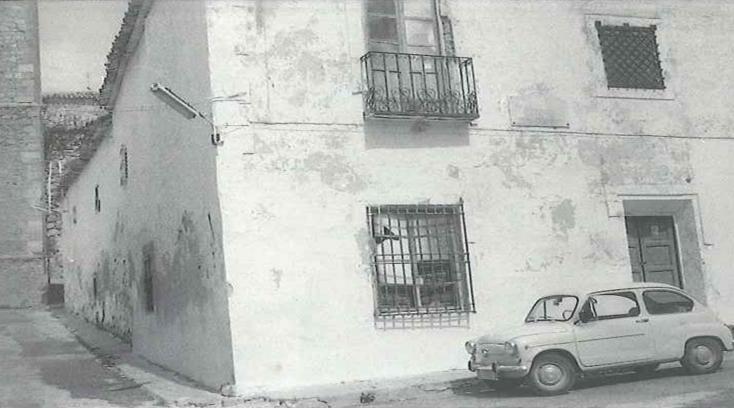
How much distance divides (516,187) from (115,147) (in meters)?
9.03

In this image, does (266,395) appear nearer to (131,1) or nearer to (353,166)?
(353,166)

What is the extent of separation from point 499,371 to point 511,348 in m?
0.28

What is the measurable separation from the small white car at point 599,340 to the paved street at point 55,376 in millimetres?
4228

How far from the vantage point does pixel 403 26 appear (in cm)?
1001

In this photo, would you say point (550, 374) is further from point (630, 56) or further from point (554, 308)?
point (630, 56)

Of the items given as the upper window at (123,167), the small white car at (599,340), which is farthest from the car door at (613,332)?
the upper window at (123,167)

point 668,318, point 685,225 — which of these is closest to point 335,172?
point 668,318

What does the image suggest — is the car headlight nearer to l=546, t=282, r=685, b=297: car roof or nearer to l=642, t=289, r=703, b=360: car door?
l=546, t=282, r=685, b=297: car roof

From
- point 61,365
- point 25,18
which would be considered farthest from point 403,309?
point 25,18

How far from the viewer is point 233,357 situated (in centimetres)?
838

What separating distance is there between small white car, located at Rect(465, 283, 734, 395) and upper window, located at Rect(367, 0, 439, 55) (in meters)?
3.82

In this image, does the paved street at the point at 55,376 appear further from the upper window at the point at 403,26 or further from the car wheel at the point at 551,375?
the upper window at the point at 403,26

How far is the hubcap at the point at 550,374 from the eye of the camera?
25.7 feet

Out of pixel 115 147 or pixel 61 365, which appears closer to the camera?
pixel 61 365
